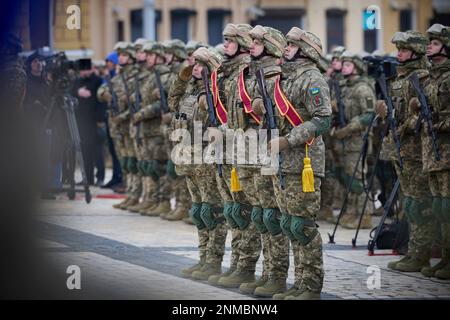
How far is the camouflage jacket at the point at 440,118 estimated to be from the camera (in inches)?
521

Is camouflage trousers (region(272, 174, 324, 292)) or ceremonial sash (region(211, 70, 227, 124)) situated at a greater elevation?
ceremonial sash (region(211, 70, 227, 124))

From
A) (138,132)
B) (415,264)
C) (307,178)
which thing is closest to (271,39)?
(307,178)

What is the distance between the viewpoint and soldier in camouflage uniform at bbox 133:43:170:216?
773 inches

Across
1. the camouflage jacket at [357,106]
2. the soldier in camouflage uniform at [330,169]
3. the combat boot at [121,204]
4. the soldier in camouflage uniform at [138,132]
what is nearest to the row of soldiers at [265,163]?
the camouflage jacket at [357,106]

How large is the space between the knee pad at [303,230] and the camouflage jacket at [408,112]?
2640 millimetres

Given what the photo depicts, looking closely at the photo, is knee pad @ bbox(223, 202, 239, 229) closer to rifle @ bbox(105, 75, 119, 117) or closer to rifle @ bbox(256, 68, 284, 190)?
rifle @ bbox(256, 68, 284, 190)

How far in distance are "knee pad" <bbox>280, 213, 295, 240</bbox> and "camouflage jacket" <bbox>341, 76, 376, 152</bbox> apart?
691 cm

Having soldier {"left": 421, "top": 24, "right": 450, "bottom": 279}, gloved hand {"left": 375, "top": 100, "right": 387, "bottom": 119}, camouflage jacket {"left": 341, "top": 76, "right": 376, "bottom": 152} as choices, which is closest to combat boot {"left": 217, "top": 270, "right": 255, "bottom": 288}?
soldier {"left": 421, "top": 24, "right": 450, "bottom": 279}

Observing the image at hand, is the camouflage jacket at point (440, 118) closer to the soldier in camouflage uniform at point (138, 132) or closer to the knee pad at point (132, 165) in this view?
the soldier in camouflage uniform at point (138, 132)

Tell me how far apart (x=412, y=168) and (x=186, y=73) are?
256 centimetres

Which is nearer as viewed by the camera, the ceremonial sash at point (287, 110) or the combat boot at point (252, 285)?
the ceremonial sash at point (287, 110)
